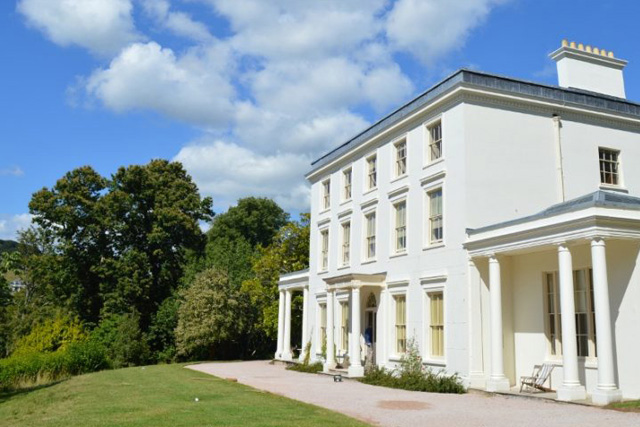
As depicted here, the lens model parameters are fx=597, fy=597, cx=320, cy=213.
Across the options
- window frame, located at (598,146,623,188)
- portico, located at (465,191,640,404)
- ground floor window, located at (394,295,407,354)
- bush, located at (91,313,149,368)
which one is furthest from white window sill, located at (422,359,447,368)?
bush, located at (91,313,149,368)

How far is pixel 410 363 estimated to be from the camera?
63.9ft

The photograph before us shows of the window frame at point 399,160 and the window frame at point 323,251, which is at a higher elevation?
the window frame at point 399,160

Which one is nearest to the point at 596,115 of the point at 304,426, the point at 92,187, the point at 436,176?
the point at 436,176

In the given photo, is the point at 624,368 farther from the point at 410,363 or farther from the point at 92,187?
the point at 92,187

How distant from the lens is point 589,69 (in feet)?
75.3

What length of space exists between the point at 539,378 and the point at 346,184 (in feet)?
44.4

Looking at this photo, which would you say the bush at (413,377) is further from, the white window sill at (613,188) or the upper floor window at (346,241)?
the white window sill at (613,188)

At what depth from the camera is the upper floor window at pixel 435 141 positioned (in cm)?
2027

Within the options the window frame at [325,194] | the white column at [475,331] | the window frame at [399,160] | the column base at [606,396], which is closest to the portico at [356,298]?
the window frame at [399,160]

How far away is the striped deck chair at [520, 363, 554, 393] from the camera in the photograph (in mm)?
15727

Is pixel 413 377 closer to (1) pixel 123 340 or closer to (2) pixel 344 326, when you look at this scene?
(2) pixel 344 326

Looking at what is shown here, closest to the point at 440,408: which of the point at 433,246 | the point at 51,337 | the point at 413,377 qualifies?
the point at 413,377

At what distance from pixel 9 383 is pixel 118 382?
254 inches

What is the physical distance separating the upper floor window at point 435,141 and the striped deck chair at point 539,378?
7.51m
